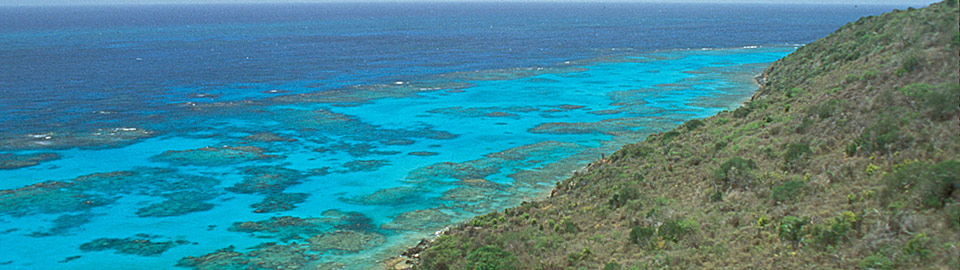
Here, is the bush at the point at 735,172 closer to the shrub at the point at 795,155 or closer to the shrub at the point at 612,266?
the shrub at the point at 795,155

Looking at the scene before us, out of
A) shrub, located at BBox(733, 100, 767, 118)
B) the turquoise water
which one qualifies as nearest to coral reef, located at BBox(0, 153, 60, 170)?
the turquoise water

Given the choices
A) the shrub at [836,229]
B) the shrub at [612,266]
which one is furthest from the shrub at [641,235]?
the shrub at [836,229]

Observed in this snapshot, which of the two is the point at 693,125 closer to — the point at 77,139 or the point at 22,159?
the point at 22,159

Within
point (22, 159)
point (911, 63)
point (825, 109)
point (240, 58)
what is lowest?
point (240, 58)

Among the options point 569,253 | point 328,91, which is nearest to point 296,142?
point 328,91

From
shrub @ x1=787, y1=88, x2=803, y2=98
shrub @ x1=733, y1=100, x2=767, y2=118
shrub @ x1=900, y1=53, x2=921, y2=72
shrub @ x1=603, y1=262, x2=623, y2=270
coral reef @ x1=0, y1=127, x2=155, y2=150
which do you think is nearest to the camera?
shrub @ x1=603, y1=262, x2=623, y2=270

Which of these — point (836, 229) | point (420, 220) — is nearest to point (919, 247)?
point (836, 229)

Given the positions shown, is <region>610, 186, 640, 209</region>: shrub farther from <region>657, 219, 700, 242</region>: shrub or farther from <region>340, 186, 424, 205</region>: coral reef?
<region>340, 186, 424, 205</region>: coral reef
